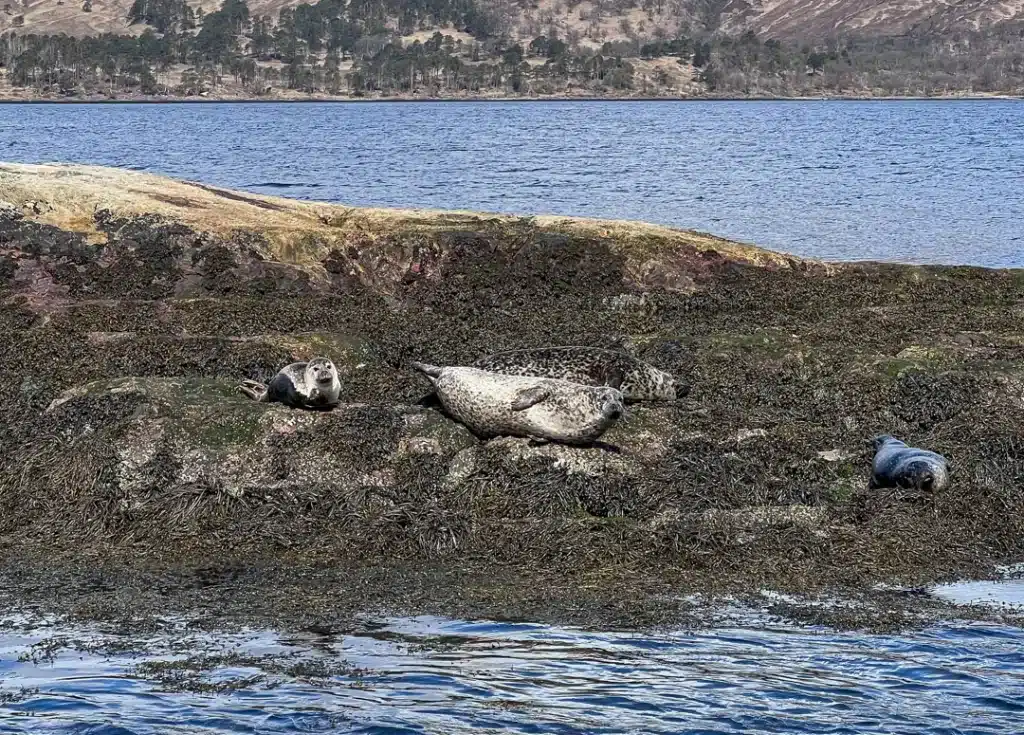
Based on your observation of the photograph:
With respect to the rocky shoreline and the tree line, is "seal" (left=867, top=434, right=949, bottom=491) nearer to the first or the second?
the rocky shoreline

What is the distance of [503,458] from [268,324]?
4403 millimetres

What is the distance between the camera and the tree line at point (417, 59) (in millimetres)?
138000

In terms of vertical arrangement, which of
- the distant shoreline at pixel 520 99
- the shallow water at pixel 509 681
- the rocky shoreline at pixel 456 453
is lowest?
the shallow water at pixel 509 681

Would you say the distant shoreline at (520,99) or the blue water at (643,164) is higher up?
the distant shoreline at (520,99)

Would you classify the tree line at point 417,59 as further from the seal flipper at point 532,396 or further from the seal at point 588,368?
the seal flipper at point 532,396

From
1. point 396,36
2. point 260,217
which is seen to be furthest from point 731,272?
point 396,36

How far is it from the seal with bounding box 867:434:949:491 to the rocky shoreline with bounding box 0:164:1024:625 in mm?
141

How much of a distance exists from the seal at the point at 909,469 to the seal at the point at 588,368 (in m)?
1.89

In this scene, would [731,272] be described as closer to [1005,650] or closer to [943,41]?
[1005,650]

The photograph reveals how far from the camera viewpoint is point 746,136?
248 feet

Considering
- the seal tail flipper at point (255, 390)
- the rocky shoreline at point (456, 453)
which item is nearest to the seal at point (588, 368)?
the rocky shoreline at point (456, 453)

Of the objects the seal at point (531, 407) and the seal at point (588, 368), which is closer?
the seal at point (531, 407)

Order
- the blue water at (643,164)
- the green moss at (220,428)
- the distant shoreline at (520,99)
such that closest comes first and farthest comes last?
the green moss at (220,428), the blue water at (643,164), the distant shoreline at (520,99)

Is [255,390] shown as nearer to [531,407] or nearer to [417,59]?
[531,407]
